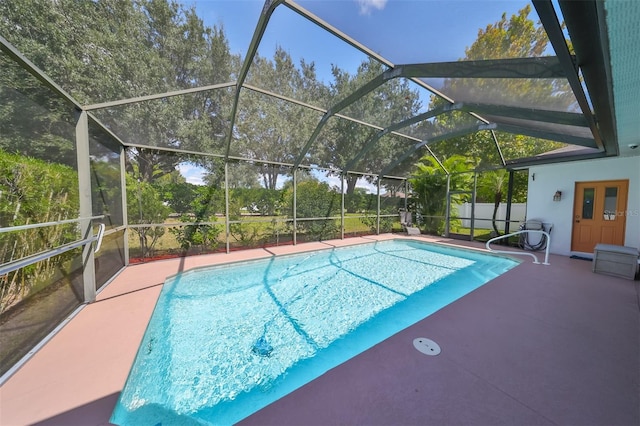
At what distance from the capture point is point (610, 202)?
6316mm

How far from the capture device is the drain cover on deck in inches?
89.4

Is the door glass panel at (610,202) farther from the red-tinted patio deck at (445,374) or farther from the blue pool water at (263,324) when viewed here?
the red-tinted patio deck at (445,374)

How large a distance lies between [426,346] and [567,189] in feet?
27.3

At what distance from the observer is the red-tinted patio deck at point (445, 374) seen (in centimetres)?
161

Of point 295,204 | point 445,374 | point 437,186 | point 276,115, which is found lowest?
point 445,374

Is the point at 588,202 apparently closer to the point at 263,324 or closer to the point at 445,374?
the point at 445,374

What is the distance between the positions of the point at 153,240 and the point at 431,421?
275 inches

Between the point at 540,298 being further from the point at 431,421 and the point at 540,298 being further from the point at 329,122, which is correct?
the point at 329,122

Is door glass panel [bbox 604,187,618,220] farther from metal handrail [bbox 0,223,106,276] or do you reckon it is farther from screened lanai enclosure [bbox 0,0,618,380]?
metal handrail [bbox 0,223,106,276]

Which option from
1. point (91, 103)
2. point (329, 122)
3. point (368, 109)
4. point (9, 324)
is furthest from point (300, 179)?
point (9, 324)

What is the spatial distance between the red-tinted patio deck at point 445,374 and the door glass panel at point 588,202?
4.87 meters

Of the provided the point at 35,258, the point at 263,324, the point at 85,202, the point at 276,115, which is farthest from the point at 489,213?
the point at 35,258

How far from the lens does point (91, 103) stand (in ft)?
11.9

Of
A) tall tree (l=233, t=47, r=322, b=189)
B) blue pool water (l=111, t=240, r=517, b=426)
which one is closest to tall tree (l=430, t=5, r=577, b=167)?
tall tree (l=233, t=47, r=322, b=189)
